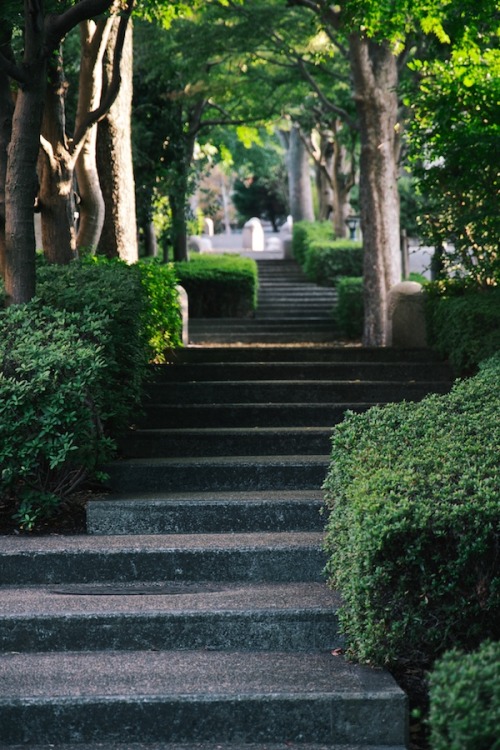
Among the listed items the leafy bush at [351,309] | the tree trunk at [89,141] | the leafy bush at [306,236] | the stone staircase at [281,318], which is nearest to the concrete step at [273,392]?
the tree trunk at [89,141]

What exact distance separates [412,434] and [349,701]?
1685mm

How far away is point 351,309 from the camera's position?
18891 mm

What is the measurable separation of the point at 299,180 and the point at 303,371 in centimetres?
3055

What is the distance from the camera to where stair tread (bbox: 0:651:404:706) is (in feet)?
16.9

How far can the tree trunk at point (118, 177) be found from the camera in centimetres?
1401

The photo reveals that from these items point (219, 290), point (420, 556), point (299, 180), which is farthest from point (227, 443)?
point (299, 180)

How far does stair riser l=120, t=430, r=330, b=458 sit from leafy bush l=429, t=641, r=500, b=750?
4864mm

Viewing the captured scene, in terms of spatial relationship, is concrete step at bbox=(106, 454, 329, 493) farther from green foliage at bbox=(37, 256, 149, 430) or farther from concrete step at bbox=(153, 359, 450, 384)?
concrete step at bbox=(153, 359, 450, 384)

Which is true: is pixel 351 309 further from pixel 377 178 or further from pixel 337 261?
pixel 337 261

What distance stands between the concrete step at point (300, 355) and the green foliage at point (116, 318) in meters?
2.40

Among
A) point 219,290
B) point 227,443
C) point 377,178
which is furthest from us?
point 219,290

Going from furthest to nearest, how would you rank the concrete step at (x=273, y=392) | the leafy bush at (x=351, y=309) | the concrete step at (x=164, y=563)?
the leafy bush at (x=351, y=309) → the concrete step at (x=273, y=392) → the concrete step at (x=164, y=563)

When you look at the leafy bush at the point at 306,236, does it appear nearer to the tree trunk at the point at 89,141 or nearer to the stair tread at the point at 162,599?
the tree trunk at the point at 89,141

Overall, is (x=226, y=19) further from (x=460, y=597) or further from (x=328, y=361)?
(x=460, y=597)
